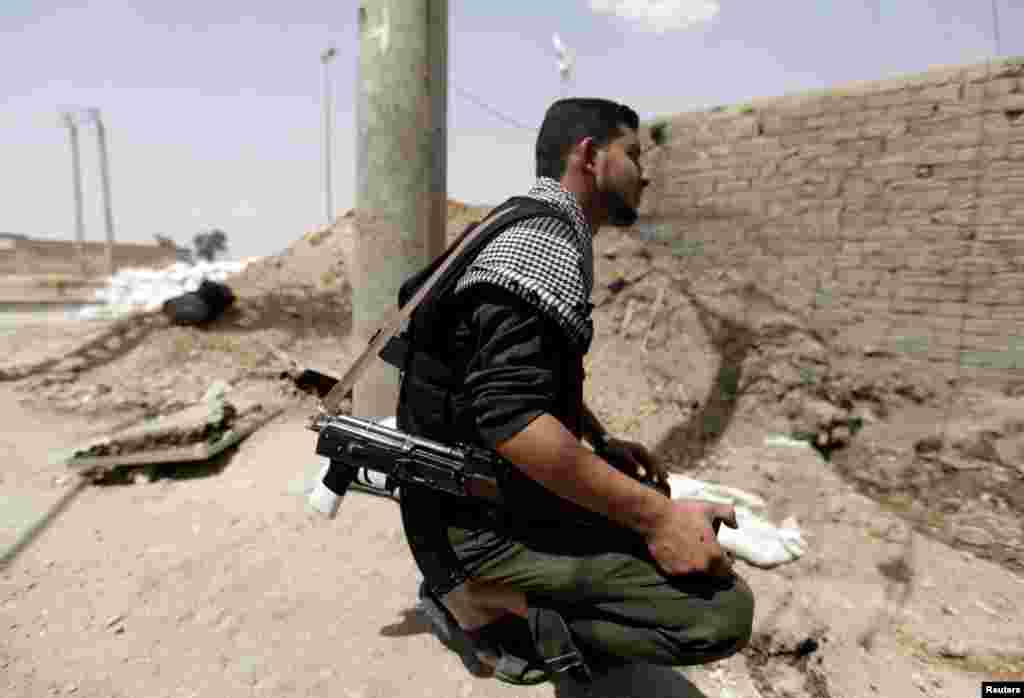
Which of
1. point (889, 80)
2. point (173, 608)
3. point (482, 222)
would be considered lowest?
point (173, 608)

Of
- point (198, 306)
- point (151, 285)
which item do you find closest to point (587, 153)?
point (198, 306)

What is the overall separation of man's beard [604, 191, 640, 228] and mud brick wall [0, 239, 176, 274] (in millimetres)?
17579

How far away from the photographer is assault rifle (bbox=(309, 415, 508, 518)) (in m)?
1.38

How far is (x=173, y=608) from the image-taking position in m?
1.98

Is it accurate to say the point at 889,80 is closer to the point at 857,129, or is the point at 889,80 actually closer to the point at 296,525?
the point at 857,129

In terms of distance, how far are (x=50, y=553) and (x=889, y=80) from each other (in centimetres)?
546

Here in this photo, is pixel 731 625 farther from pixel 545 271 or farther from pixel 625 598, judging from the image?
pixel 545 271

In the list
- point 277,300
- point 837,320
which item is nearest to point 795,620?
point 837,320

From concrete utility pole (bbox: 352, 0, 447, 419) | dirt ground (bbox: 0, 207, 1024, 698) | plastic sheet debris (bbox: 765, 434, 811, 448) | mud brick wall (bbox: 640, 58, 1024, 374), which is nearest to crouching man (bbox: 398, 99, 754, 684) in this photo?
dirt ground (bbox: 0, 207, 1024, 698)

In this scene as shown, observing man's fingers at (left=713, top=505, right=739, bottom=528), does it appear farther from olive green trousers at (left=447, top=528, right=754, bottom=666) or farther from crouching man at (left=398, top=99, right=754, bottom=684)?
olive green trousers at (left=447, top=528, right=754, bottom=666)

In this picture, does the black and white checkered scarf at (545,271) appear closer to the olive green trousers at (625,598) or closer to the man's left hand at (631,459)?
the olive green trousers at (625,598)

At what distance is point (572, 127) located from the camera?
1.46 m

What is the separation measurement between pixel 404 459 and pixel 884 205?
409 centimetres

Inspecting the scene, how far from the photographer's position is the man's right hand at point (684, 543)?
1.26m
